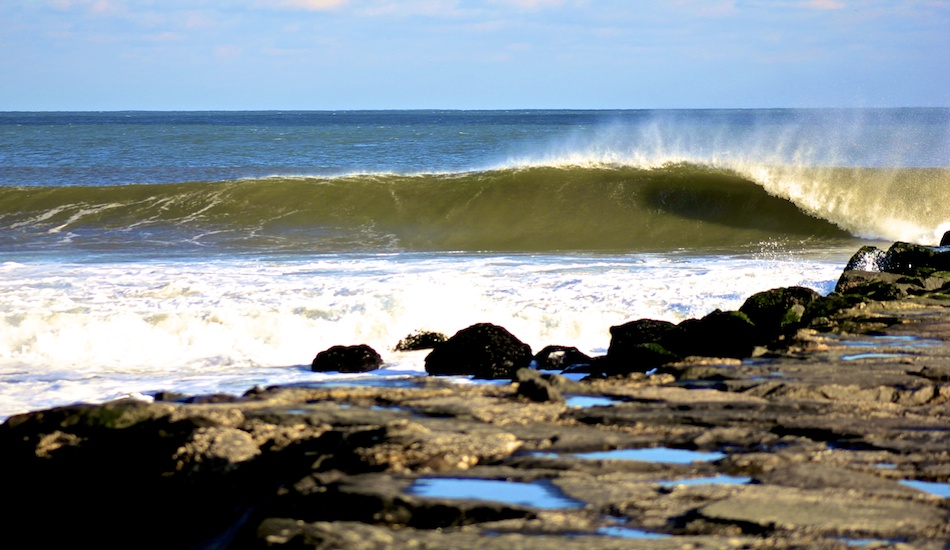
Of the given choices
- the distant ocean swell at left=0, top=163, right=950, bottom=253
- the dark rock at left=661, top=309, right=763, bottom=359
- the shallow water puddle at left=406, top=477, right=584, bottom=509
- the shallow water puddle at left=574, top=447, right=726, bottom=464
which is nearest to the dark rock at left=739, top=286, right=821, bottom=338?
the dark rock at left=661, top=309, right=763, bottom=359

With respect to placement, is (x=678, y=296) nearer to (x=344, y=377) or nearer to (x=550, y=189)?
(x=344, y=377)

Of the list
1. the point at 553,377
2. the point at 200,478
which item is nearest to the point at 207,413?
the point at 200,478

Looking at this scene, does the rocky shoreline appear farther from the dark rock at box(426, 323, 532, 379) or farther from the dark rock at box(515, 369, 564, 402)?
the dark rock at box(426, 323, 532, 379)

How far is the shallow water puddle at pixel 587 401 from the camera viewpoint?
13.8ft

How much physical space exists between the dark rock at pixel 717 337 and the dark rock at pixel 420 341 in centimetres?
204

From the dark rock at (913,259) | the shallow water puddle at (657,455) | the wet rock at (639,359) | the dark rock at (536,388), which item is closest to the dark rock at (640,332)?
the wet rock at (639,359)

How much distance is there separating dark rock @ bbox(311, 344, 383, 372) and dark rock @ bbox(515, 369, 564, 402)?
244cm

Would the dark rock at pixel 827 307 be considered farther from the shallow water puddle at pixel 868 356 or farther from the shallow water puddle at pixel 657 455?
the shallow water puddle at pixel 657 455

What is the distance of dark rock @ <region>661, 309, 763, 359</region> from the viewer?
18.9ft

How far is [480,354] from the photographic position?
6.22 metres

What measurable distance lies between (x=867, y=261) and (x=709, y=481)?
7.04 metres

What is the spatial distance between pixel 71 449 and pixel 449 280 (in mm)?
7131

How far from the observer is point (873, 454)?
11.4ft

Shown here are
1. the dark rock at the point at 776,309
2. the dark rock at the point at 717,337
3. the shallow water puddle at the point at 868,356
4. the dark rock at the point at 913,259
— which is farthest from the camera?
the dark rock at the point at 913,259
